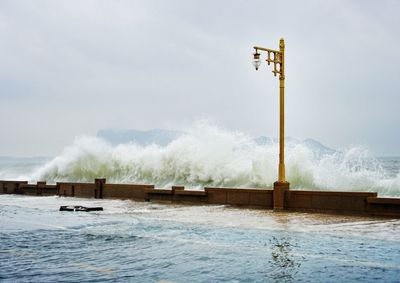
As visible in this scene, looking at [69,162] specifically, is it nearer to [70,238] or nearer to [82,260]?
[70,238]

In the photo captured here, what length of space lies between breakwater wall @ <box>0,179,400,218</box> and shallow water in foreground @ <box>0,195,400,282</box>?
3.19 feet

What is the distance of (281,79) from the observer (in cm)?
1914

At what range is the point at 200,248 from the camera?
413 inches

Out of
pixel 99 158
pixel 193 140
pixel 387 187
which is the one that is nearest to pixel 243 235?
pixel 387 187

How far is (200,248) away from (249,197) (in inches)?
375

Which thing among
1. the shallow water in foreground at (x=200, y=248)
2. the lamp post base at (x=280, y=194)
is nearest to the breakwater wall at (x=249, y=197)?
the lamp post base at (x=280, y=194)

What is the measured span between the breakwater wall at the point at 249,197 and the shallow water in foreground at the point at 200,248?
0.97m

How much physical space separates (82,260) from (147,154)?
26951 mm

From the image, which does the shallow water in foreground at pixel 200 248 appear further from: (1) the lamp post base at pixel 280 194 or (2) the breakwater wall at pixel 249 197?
(1) the lamp post base at pixel 280 194

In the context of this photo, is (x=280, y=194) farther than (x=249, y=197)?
No

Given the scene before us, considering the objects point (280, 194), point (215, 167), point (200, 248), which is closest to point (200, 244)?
point (200, 248)

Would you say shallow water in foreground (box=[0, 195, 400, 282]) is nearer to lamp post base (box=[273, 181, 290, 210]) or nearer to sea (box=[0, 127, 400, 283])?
sea (box=[0, 127, 400, 283])

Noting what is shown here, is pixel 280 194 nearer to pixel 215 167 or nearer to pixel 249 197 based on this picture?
pixel 249 197

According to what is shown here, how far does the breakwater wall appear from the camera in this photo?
16547mm
